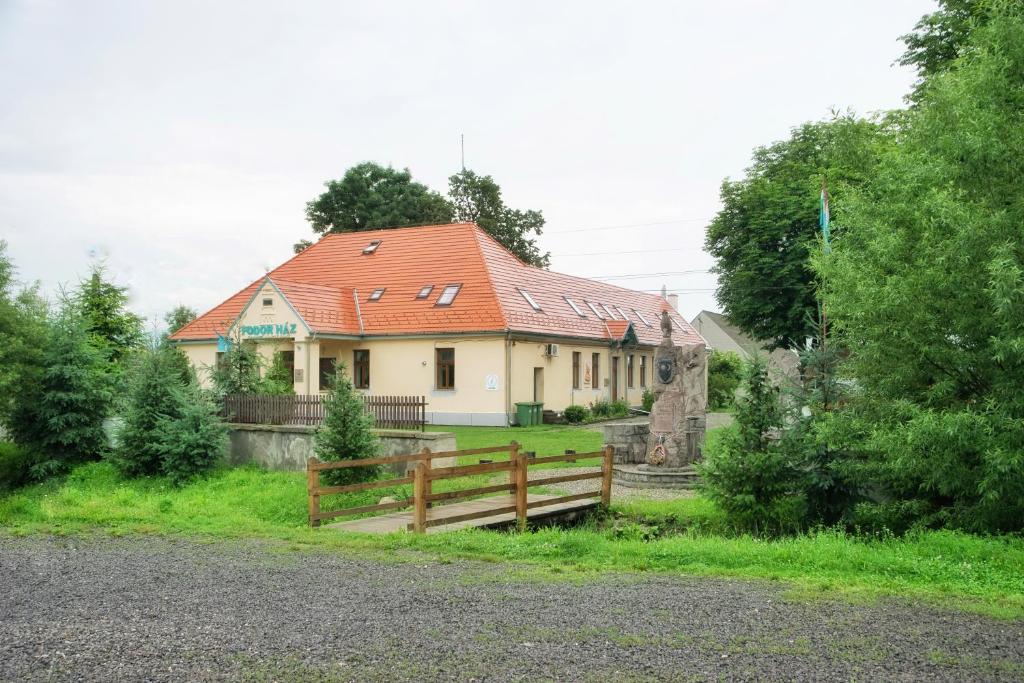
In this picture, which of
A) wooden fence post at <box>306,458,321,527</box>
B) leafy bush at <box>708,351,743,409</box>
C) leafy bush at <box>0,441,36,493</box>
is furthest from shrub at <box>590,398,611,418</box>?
wooden fence post at <box>306,458,321,527</box>

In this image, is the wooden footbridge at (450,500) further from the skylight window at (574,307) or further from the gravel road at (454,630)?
the skylight window at (574,307)

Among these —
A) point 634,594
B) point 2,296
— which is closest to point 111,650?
point 634,594

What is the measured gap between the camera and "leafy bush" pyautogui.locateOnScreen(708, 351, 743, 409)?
46.9 meters

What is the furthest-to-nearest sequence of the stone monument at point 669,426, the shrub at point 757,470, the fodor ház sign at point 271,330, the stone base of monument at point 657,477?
the fodor ház sign at point 271,330
the stone monument at point 669,426
the stone base of monument at point 657,477
the shrub at point 757,470

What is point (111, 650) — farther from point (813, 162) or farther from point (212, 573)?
point (813, 162)

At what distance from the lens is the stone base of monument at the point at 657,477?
17234 mm

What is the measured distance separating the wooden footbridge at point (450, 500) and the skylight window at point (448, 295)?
19168 millimetres

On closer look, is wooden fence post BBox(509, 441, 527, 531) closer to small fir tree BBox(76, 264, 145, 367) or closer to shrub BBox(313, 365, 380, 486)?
shrub BBox(313, 365, 380, 486)

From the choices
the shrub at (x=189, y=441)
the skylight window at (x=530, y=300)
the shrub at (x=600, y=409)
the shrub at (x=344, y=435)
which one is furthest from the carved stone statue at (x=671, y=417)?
the shrub at (x=600, y=409)

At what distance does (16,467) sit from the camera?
20109 millimetres

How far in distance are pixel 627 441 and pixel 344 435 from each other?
21.2 feet

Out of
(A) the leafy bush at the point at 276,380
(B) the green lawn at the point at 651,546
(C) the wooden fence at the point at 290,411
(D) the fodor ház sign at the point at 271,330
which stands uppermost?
(D) the fodor ház sign at the point at 271,330

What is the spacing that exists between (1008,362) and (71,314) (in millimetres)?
19063

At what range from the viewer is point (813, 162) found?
38969mm
